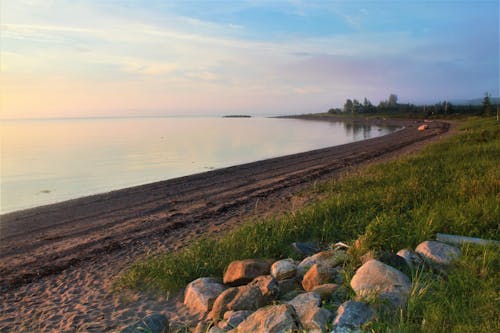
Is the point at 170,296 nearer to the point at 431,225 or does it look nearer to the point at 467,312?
the point at 467,312

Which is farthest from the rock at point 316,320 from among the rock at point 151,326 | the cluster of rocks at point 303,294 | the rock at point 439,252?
the rock at point 439,252

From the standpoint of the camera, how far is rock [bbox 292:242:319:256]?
21.1ft

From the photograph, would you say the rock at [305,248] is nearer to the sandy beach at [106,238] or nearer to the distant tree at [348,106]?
the sandy beach at [106,238]

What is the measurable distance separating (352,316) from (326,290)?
34.3 inches

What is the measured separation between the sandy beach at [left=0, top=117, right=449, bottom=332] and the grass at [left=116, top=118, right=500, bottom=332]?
0.83 metres

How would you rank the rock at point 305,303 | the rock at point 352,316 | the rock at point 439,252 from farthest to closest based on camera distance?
the rock at point 439,252 < the rock at point 305,303 < the rock at point 352,316

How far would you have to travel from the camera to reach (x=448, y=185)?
9.16 m

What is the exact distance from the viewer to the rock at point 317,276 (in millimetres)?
5074

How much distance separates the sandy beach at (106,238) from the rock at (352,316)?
2181 millimetres

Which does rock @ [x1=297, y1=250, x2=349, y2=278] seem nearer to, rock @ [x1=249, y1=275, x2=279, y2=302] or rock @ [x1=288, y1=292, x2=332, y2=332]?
rock @ [x1=249, y1=275, x2=279, y2=302]

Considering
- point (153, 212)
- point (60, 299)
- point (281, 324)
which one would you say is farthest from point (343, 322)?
point (153, 212)

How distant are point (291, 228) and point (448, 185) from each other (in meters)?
4.48

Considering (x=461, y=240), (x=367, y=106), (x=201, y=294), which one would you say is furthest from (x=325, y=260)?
(x=367, y=106)

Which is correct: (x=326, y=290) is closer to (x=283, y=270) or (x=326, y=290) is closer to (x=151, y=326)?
(x=283, y=270)
